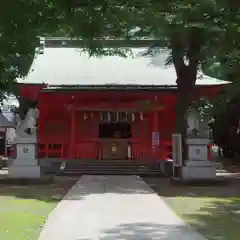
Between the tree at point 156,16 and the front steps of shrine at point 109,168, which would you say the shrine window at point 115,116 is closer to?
the front steps of shrine at point 109,168

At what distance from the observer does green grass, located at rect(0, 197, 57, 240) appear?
8.80 metres

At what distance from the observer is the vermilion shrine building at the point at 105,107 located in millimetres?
22938

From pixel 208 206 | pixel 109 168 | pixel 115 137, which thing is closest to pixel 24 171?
pixel 109 168

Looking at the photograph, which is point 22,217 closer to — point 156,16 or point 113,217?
point 113,217

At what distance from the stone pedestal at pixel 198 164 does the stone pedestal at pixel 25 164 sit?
481 centimetres

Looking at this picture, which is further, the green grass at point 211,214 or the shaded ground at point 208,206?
the shaded ground at point 208,206

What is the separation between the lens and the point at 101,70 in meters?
25.0

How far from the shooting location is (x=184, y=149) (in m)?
18.9

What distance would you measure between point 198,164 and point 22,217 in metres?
8.64

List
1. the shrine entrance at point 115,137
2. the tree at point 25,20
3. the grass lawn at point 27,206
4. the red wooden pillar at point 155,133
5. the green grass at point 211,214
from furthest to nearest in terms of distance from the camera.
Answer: the shrine entrance at point 115,137, the red wooden pillar at point 155,133, the green grass at point 211,214, the grass lawn at point 27,206, the tree at point 25,20

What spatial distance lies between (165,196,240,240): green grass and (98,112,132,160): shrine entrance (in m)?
9.84

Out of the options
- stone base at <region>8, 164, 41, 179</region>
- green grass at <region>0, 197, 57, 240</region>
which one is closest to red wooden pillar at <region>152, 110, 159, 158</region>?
stone base at <region>8, 164, 41, 179</region>

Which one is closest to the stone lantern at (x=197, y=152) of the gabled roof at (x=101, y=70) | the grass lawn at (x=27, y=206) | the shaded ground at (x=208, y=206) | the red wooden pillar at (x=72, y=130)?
the shaded ground at (x=208, y=206)

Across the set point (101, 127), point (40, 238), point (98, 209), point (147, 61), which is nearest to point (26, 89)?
point (101, 127)
